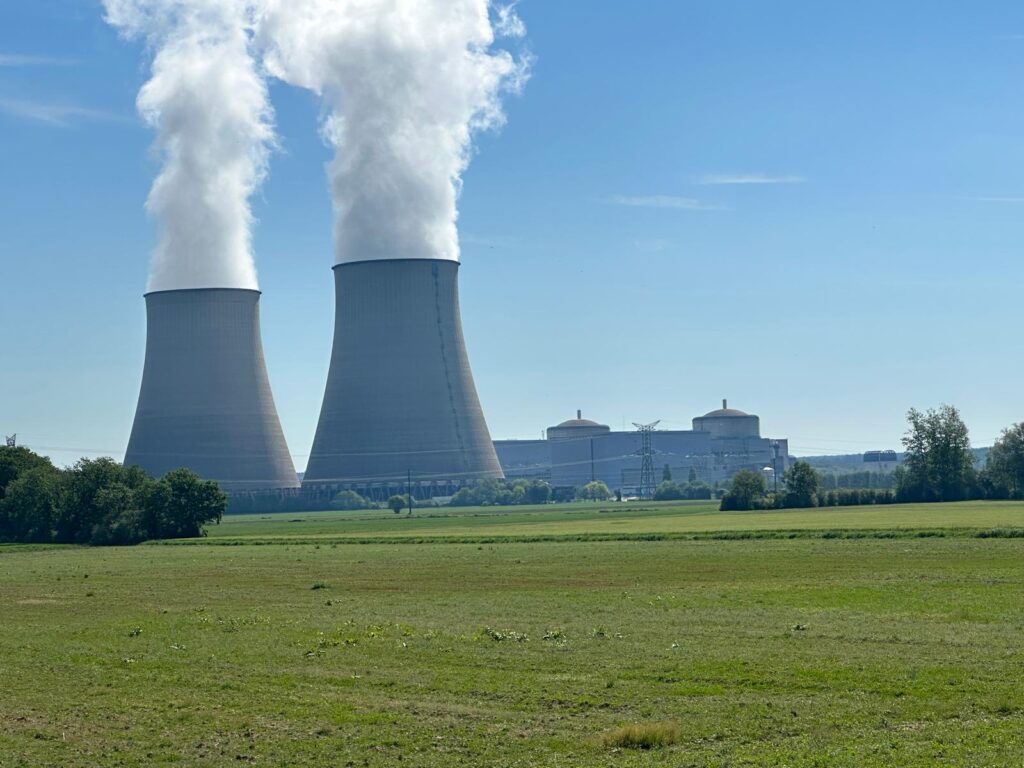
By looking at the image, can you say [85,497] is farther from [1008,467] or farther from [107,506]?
[1008,467]

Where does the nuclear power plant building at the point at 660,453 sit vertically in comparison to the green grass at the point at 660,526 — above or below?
above

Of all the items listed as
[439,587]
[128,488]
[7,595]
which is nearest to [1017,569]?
[439,587]

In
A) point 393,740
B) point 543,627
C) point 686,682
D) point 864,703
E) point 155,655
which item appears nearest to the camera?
point 393,740

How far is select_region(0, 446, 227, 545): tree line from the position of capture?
4272 cm

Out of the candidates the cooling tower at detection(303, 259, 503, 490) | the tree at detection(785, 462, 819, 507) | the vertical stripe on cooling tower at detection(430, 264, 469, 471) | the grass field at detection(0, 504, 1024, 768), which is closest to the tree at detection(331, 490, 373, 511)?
the cooling tower at detection(303, 259, 503, 490)

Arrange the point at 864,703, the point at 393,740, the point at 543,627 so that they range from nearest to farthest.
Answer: the point at 393,740 → the point at 864,703 → the point at 543,627

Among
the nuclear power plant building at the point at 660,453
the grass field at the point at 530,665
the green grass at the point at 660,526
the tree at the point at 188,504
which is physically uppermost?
the nuclear power plant building at the point at 660,453

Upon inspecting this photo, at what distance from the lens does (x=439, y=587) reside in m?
21.1

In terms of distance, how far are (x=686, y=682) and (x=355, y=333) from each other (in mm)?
41488

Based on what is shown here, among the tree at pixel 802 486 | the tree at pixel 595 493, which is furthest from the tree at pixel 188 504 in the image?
the tree at pixel 595 493

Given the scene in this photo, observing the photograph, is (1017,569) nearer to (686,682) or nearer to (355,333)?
(686,682)

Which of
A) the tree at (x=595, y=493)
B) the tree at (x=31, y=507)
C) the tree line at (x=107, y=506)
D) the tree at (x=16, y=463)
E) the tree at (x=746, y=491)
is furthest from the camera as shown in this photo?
the tree at (x=595, y=493)

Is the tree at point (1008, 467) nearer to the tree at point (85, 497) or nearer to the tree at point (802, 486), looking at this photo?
the tree at point (802, 486)

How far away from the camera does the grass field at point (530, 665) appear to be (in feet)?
29.5
